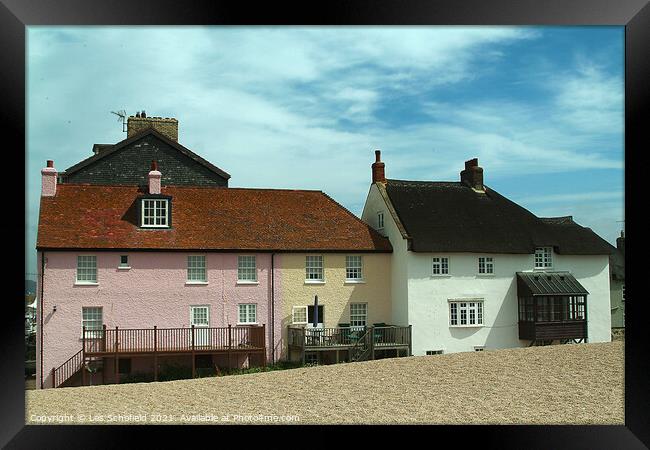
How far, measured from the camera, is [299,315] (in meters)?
19.1

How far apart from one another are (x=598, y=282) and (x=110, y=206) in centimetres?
1313

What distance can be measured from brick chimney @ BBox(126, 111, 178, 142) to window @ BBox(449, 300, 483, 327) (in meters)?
9.00

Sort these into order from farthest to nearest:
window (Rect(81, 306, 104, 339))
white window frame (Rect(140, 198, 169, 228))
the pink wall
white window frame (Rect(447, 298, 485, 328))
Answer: white window frame (Rect(447, 298, 485, 328)), white window frame (Rect(140, 198, 169, 228)), window (Rect(81, 306, 104, 339)), the pink wall

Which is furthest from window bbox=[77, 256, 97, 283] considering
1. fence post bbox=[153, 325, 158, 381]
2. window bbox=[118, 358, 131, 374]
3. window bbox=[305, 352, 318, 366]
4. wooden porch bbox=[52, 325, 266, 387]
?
window bbox=[305, 352, 318, 366]

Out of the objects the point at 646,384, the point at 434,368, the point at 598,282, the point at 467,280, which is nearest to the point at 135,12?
the point at 646,384

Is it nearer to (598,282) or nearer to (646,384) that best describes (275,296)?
(598,282)

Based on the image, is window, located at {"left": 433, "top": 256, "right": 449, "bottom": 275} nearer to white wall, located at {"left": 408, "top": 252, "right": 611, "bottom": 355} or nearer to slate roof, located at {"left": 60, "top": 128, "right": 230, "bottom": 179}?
white wall, located at {"left": 408, "top": 252, "right": 611, "bottom": 355}

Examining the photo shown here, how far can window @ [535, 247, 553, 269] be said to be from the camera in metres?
20.8

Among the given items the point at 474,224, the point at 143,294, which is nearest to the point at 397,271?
the point at 474,224

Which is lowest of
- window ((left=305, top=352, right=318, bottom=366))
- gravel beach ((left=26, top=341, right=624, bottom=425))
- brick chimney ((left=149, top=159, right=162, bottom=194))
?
window ((left=305, top=352, right=318, bottom=366))

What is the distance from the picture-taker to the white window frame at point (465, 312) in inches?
774

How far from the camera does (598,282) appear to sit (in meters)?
21.0

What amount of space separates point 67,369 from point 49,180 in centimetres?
483

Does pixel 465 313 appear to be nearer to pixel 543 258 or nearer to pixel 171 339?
pixel 543 258
